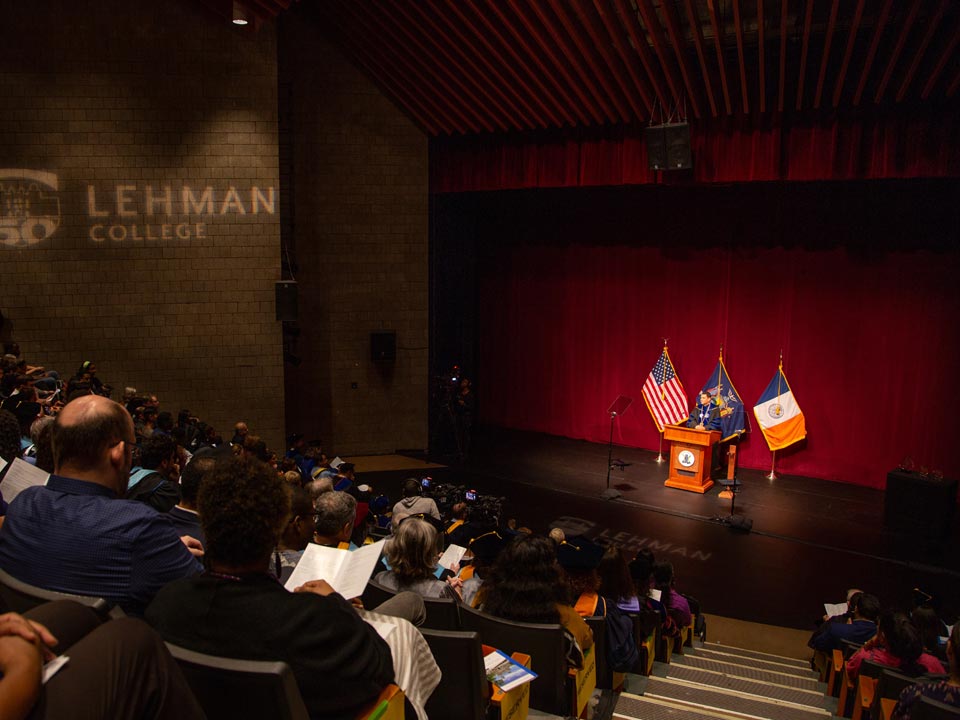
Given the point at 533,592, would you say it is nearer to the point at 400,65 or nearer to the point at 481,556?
the point at 481,556

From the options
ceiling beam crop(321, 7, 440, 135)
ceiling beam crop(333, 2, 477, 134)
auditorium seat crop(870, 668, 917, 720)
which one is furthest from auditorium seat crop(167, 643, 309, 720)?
ceiling beam crop(321, 7, 440, 135)

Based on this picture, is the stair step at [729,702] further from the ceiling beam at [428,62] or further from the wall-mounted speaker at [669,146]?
the ceiling beam at [428,62]

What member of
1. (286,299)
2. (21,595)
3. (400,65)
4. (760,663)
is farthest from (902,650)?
(400,65)

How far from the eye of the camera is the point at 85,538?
1.81 m

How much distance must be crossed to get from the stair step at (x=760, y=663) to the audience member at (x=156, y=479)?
3.57m

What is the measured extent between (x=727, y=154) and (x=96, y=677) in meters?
8.68

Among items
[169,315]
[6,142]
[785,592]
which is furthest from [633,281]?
[6,142]

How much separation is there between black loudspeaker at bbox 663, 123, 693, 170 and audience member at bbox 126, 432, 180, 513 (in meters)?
6.23

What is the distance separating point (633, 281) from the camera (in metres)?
11.3

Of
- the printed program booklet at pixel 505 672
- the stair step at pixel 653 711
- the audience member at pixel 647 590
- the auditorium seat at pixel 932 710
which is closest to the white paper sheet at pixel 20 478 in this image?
the printed program booklet at pixel 505 672

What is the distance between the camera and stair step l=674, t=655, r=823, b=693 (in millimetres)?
4516

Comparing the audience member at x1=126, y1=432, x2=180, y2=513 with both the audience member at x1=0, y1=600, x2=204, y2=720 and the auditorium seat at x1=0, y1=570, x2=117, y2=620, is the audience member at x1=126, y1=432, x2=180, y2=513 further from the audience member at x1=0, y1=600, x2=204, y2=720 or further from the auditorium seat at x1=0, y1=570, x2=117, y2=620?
the audience member at x1=0, y1=600, x2=204, y2=720

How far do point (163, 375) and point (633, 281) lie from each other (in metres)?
6.54

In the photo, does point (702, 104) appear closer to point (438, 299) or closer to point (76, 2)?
point (438, 299)
